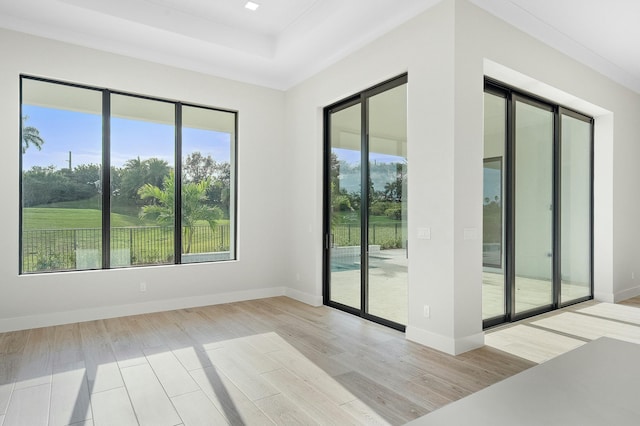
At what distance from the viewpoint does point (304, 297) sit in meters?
5.38

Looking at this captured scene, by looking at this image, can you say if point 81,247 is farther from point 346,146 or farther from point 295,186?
point 346,146

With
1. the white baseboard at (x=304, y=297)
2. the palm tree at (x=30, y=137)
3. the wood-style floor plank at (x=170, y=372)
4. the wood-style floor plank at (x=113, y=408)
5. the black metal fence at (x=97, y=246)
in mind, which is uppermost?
the palm tree at (x=30, y=137)

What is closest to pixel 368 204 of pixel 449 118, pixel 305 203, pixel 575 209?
pixel 305 203

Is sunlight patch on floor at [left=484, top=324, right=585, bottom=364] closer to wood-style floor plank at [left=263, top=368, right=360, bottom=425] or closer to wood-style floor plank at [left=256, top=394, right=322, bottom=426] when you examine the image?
wood-style floor plank at [left=263, top=368, right=360, bottom=425]

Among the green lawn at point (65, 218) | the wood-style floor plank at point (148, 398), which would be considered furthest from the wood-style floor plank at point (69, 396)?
the green lawn at point (65, 218)

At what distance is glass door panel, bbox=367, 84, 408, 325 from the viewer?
4.06m

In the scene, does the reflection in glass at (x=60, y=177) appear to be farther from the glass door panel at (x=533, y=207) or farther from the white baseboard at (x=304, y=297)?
the glass door panel at (x=533, y=207)

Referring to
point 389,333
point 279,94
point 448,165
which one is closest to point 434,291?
point 389,333

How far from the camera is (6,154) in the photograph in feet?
13.0

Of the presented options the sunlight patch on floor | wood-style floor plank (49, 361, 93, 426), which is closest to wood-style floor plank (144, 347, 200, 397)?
wood-style floor plank (49, 361, 93, 426)

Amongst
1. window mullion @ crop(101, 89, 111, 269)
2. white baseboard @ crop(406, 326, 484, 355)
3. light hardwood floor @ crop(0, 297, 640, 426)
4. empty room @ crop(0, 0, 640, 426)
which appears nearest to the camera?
light hardwood floor @ crop(0, 297, 640, 426)

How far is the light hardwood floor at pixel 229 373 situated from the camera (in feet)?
7.75

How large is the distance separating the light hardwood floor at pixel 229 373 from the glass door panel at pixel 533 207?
156cm

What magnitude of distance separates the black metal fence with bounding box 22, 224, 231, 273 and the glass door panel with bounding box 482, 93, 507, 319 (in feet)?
11.8
